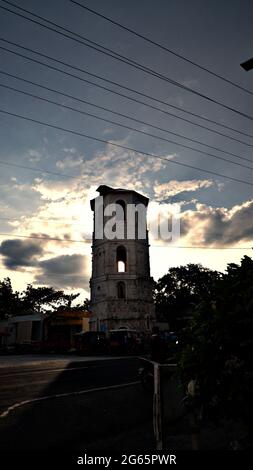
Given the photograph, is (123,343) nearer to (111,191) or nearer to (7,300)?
(111,191)

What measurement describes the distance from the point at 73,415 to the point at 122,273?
1227 inches

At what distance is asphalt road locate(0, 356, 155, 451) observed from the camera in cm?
428

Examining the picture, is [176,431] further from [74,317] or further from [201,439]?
[74,317]

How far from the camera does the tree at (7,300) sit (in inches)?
2167

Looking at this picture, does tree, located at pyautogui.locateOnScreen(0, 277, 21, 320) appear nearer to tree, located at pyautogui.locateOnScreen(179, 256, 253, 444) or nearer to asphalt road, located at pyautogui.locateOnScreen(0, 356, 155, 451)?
asphalt road, located at pyautogui.locateOnScreen(0, 356, 155, 451)

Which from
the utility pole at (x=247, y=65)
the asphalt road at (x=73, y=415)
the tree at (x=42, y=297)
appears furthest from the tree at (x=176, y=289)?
the utility pole at (x=247, y=65)

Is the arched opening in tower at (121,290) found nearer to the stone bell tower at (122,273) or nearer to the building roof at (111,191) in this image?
the stone bell tower at (122,273)

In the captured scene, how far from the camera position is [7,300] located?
5606cm

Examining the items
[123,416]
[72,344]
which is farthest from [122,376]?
[72,344]

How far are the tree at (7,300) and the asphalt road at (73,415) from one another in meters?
49.4

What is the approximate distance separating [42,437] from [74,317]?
31479 millimetres

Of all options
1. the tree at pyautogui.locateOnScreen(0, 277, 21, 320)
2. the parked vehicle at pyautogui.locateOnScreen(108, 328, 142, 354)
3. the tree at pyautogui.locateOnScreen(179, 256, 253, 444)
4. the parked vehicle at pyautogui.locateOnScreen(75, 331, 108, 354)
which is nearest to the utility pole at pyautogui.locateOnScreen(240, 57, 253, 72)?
the tree at pyautogui.locateOnScreen(179, 256, 253, 444)

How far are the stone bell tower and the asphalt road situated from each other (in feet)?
84.9

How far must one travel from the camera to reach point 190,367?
8.67ft
